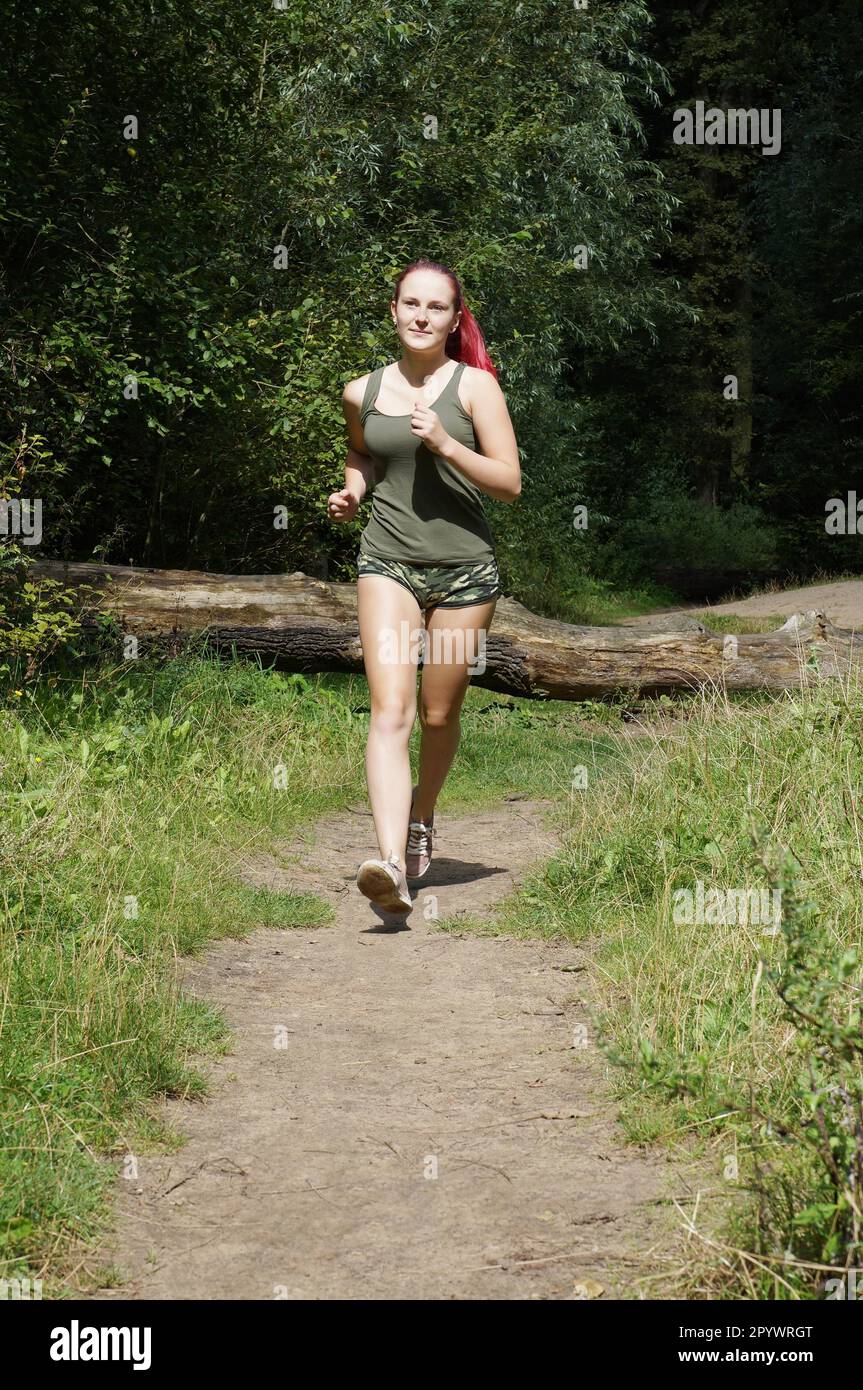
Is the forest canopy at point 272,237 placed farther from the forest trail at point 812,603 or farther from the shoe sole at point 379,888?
the shoe sole at point 379,888

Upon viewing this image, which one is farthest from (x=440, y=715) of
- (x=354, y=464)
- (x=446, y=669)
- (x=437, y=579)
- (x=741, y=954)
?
(x=741, y=954)

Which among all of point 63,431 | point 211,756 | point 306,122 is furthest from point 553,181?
point 211,756

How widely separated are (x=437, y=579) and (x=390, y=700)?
0.52 m

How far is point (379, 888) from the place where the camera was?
4.87m

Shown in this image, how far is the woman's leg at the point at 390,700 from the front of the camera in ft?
16.6

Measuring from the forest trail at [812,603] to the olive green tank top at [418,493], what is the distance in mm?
12188

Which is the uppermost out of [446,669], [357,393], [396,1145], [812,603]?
[357,393]

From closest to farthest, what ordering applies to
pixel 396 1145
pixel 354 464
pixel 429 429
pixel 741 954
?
pixel 396 1145, pixel 741 954, pixel 429 429, pixel 354 464

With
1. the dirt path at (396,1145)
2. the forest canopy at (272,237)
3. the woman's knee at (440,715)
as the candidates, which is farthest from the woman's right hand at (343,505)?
the forest canopy at (272,237)

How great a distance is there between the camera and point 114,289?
8.07 metres

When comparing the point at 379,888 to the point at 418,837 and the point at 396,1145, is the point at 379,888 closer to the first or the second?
the point at 418,837
